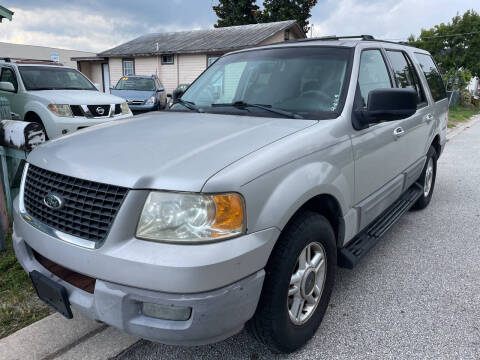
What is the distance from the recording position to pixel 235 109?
2.81m

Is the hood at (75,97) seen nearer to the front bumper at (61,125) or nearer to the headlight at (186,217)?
the front bumper at (61,125)

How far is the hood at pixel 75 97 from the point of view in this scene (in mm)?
6922

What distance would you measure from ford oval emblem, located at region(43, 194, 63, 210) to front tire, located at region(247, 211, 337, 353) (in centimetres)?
108

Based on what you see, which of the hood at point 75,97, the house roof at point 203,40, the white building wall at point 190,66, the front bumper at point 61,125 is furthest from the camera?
the white building wall at point 190,66

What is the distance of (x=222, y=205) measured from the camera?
5.56 ft

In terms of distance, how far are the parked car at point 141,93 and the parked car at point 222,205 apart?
33.2 feet

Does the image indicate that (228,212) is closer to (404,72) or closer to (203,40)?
(404,72)

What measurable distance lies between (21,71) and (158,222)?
7775 millimetres

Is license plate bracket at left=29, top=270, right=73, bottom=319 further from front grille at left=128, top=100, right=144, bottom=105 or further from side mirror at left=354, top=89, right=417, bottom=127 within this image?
front grille at left=128, top=100, right=144, bottom=105

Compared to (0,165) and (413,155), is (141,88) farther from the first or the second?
(413,155)

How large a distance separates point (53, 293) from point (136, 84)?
503 inches

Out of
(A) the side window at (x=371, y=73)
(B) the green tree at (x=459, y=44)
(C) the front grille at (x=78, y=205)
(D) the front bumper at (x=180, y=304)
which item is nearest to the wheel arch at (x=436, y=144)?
(A) the side window at (x=371, y=73)

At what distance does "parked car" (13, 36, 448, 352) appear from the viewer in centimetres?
167

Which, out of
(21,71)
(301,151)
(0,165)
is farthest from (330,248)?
(21,71)
